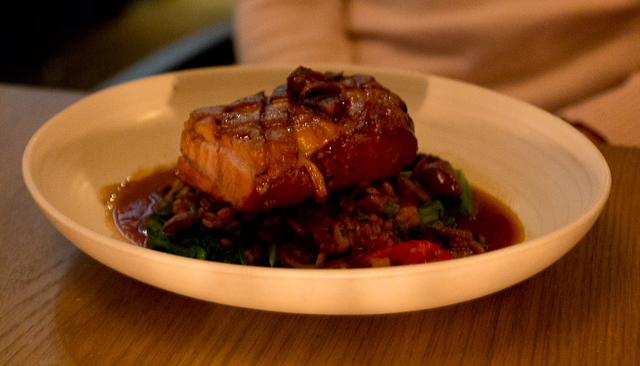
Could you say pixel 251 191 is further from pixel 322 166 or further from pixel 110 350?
pixel 110 350

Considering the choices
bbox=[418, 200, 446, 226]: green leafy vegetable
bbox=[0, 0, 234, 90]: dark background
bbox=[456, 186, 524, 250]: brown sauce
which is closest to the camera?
bbox=[456, 186, 524, 250]: brown sauce

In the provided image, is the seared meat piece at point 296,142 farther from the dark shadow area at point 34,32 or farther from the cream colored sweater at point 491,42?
the dark shadow area at point 34,32

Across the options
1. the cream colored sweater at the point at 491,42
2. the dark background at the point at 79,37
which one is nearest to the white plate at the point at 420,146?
the cream colored sweater at the point at 491,42

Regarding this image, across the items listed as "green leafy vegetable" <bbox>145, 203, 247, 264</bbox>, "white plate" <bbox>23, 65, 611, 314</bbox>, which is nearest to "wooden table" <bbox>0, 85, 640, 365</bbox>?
"white plate" <bbox>23, 65, 611, 314</bbox>

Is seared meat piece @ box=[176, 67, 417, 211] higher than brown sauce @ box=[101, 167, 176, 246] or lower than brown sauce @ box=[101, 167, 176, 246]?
higher

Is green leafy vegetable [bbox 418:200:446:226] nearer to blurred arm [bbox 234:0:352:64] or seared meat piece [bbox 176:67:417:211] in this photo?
seared meat piece [bbox 176:67:417:211]

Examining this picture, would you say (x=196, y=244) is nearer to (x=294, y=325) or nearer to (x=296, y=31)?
(x=294, y=325)
